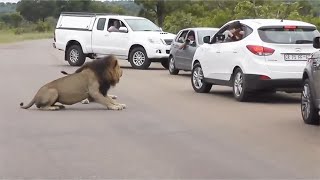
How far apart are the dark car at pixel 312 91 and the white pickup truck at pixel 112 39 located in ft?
45.7

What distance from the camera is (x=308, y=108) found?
10656 mm

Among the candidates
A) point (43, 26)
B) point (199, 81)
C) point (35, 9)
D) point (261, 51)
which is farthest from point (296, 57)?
point (43, 26)

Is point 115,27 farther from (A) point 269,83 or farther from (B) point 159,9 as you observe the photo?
(B) point 159,9

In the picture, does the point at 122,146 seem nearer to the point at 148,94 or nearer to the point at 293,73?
the point at 293,73

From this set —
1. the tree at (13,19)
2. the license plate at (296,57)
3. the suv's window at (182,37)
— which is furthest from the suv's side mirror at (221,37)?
the tree at (13,19)

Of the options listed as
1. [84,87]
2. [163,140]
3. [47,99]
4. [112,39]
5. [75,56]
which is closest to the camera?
[163,140]

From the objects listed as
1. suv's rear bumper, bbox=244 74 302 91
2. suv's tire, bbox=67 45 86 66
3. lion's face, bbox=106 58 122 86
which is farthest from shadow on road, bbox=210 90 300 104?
suv's tire, bbox=67 45 86 66

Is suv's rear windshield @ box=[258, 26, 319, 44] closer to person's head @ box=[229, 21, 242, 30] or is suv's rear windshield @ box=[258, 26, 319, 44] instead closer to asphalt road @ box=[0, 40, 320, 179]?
person's head @ box=[229, 21, 242, 30]

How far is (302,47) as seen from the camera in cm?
1325

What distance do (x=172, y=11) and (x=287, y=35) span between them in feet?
154

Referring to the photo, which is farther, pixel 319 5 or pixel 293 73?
pixel 319 5

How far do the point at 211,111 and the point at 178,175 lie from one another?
533 cm

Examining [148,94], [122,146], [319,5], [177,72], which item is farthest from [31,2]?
[122,146]

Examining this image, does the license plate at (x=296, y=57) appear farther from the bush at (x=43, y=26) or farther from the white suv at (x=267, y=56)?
the bush at (x=43, y=26)
